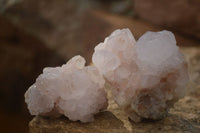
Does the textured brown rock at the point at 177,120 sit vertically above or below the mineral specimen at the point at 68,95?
below

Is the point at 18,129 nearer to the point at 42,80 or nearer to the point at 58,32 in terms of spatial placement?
the point at 58,32

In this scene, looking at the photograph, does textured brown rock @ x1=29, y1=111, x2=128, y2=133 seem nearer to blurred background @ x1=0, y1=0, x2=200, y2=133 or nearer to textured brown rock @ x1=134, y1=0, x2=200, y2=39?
blurred background @ x1=0, y1=0, x2=200, y2=133

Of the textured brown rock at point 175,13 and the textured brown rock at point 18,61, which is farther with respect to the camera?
the textured brown rock at point 18,61

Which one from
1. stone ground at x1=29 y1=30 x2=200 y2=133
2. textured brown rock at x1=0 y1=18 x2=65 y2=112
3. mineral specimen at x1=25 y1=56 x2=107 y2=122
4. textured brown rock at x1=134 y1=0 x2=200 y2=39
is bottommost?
stone ground at x1=29 y1=30 x2=200 y2=133

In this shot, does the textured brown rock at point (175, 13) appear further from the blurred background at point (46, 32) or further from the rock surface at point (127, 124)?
the rock surface at point (127, 124)

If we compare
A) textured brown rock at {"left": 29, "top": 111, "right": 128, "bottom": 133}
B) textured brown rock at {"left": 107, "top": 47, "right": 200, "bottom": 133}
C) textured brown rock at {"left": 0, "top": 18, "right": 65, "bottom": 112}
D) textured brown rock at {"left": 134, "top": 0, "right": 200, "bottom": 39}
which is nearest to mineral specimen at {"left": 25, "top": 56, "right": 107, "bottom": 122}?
textured brown rock at {"left": 29, "top": 111, "right": 128, "bottom": 133}

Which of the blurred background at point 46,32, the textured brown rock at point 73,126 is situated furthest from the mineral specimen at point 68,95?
the blurred background at point 46,32
